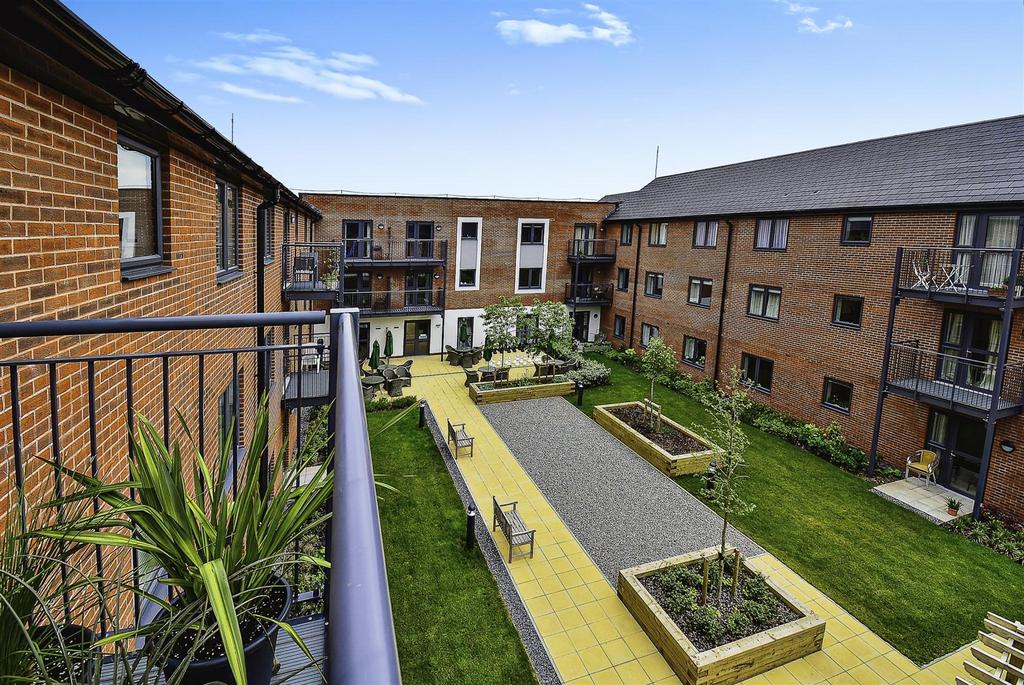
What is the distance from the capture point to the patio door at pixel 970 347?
12.0m

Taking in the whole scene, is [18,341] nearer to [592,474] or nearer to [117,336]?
[117,336]

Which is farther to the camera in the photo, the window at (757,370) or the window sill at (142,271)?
the window at (757,370)

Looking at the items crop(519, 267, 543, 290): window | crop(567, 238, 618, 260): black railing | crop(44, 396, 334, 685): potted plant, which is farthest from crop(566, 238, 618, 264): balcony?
crop(44, 396, 334, 685): potted plant

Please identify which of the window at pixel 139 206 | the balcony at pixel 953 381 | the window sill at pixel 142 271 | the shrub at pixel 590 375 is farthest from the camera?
the shrub at pixel 590 375

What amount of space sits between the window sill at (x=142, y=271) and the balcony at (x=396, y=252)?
59.4 feet

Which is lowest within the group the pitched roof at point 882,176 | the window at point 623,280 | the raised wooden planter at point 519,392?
the raised wooden planter at point 519,392

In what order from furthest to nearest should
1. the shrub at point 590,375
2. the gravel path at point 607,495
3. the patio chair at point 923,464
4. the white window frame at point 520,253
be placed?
the white window frame at point 520,253 → the shrub at point 590,375 → the patio chair at point 923,464 → the gravel path at point 607,495

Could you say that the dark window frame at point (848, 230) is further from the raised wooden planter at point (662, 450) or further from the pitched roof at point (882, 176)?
the raised wooden planter at point (662, 450)

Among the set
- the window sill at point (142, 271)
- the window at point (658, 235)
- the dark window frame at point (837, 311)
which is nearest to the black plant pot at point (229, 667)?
the window sill at point (142, 271)

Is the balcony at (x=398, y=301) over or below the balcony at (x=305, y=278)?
below

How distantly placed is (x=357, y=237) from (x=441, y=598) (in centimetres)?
1770

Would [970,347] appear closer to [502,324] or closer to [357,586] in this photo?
[502,324]

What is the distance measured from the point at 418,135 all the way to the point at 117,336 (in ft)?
117

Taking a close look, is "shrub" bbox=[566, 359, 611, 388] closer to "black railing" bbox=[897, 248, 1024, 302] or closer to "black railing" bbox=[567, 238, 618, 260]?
"black railing" bbox=[567, 238, 618, 260]
